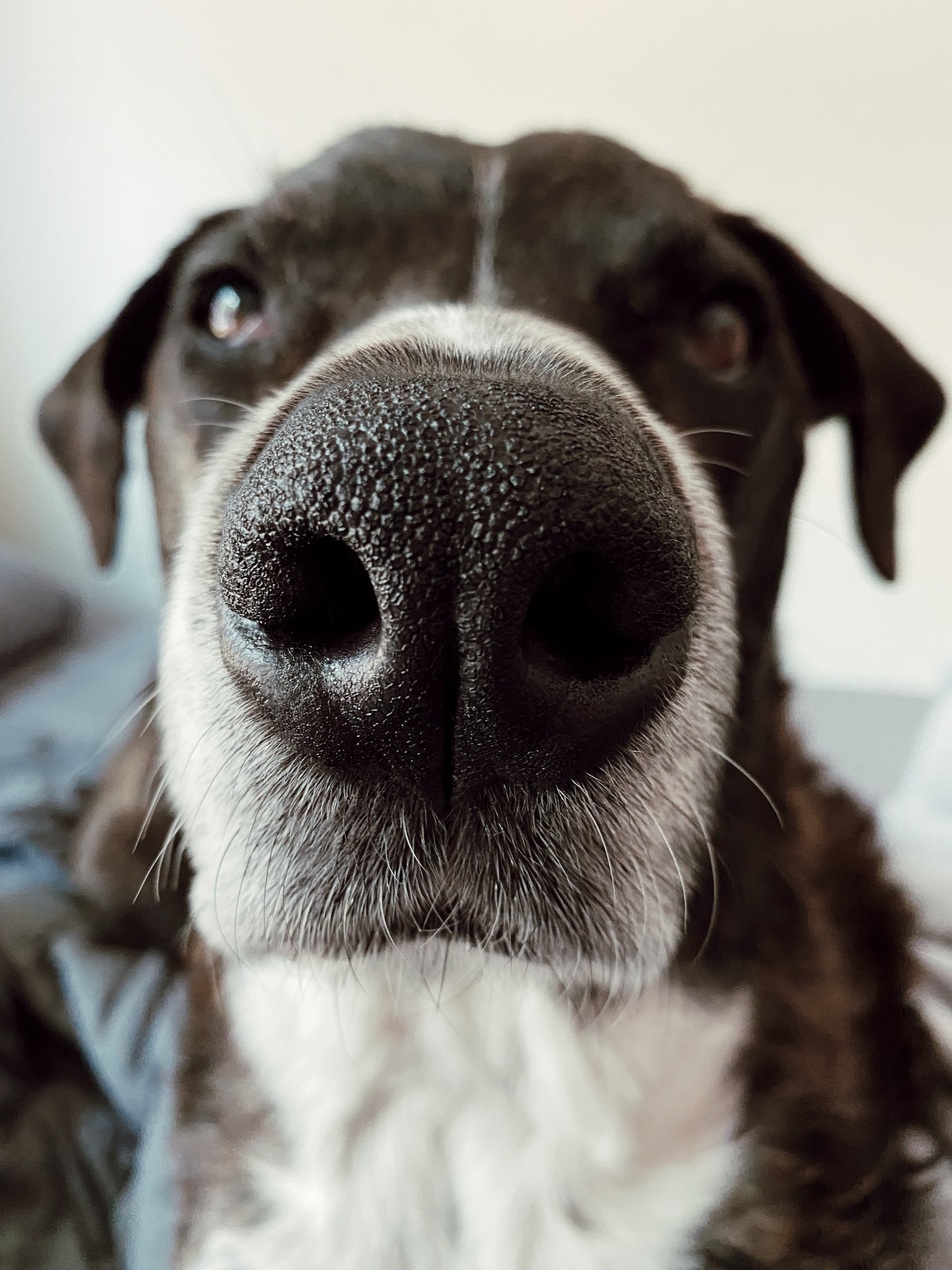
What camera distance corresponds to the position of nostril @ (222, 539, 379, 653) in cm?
56

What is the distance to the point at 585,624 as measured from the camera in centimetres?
59

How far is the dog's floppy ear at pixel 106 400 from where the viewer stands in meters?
1.42

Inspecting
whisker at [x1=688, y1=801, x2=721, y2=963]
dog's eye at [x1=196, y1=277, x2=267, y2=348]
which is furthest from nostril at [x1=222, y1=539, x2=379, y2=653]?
dog's eye at [x1=196, y1=277, x2=267, y2=348]

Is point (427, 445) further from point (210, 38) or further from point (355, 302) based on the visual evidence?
point (210, 38)

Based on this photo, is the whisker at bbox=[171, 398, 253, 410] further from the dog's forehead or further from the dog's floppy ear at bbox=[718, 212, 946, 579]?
the dog's floppy ear at bbox=[718, 212, 946, 579]

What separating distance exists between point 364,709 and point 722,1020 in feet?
2.61

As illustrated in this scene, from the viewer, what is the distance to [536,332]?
85 cm

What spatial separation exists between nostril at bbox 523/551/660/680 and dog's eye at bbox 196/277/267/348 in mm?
811

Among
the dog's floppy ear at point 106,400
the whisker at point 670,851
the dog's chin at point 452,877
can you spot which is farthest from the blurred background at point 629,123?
the dog's chin at point 452,877

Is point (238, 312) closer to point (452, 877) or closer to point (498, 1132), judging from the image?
point (452, 877)

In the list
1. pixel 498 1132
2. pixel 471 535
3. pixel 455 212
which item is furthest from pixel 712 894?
pixel 455 212

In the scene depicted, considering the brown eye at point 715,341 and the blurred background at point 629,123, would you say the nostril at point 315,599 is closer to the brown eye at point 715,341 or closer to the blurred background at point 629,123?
the brown eye at point 715,341

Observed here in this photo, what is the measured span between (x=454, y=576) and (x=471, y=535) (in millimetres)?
28

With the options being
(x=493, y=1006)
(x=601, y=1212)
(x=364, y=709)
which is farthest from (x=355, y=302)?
(x=601, y=1212)
